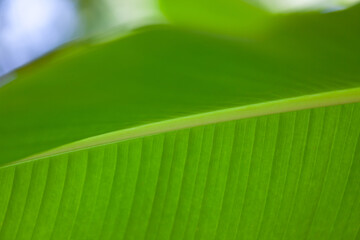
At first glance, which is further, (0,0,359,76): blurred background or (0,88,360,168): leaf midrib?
(0,88,360,168): leaf midrib

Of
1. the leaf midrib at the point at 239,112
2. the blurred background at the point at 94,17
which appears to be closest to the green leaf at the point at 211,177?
the leaf midrib at the point at 239,112

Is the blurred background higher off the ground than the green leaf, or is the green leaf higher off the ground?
the blurred background

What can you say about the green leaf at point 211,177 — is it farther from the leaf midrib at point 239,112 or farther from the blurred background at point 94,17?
the blurred background at point 94,17

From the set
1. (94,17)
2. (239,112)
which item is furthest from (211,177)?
(94,17)

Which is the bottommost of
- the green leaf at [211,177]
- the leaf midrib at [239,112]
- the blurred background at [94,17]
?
the green leaf at [211,177]

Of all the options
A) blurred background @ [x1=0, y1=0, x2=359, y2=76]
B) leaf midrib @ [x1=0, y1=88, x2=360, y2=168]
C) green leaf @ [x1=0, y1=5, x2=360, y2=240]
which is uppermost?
blurred background @ [x1=0, y1=0, x2=359, y2=76]

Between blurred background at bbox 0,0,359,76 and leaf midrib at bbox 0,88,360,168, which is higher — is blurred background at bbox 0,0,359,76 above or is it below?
above

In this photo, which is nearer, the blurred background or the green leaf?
the blurred background

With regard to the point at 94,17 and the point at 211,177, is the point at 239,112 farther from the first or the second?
the point at 94,17

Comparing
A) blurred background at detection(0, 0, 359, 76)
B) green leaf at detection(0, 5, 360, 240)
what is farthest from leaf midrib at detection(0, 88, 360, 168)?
blurred background at detection(0, 0, 359, 76)

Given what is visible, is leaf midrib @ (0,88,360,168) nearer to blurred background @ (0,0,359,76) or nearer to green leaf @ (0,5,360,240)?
green leaf @ (0,5,360,240)

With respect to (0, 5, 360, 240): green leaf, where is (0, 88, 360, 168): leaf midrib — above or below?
above
